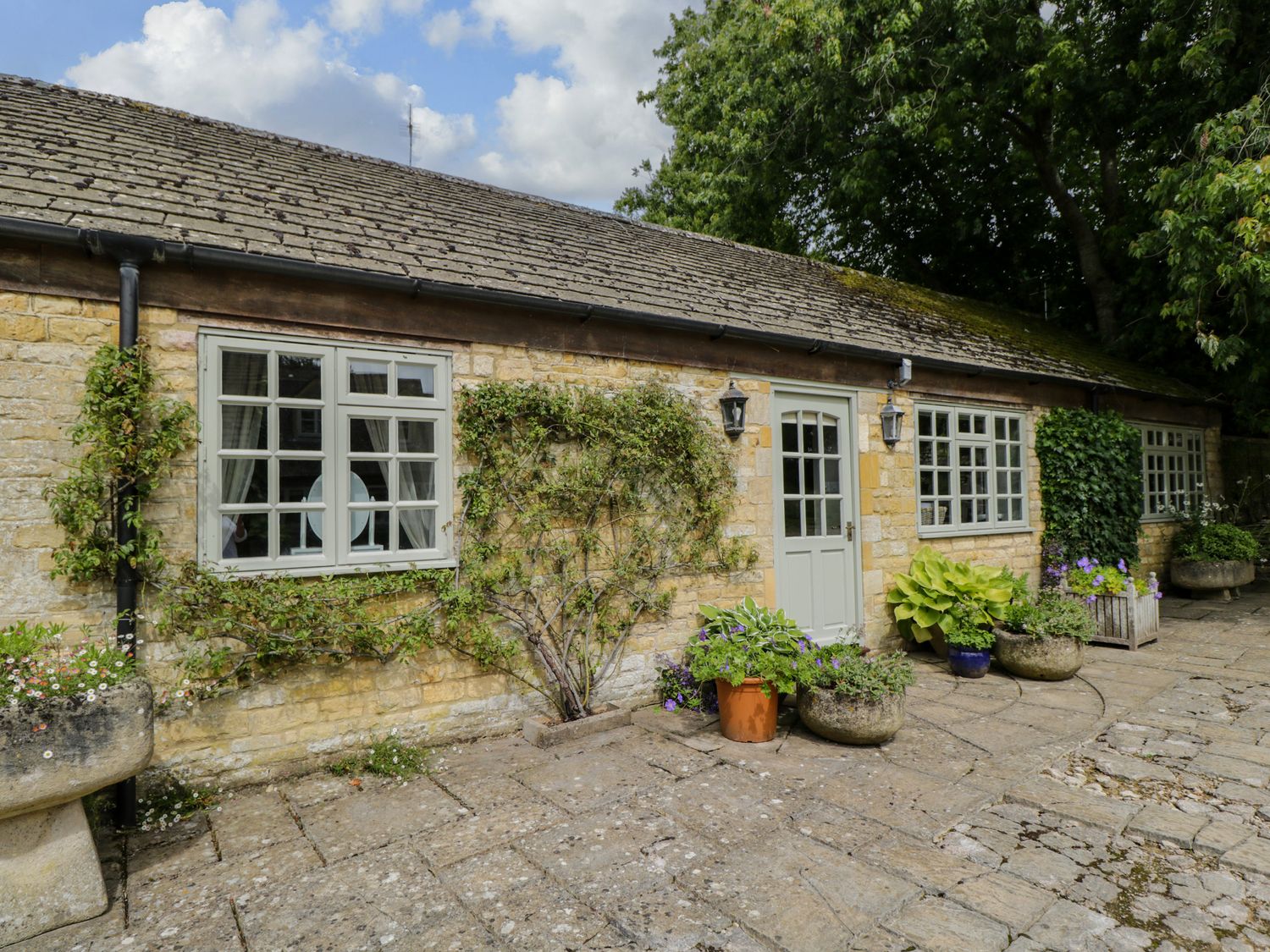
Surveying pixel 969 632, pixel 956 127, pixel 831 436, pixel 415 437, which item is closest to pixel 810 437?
pixel 831 436

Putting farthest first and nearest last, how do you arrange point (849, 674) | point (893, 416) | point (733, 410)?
1. point (893, 416)
2. point (733, 410)
3. point (849, 674)

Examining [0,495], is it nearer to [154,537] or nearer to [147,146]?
[154,537]

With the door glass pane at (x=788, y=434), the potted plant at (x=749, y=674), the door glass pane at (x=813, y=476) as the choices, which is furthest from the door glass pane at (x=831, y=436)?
the potted plant at (x=749, y=674)

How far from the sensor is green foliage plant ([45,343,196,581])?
3766 millimetres

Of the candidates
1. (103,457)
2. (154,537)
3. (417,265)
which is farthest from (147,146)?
(154,537)

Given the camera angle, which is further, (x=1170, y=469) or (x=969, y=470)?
(x=1170, y=469)

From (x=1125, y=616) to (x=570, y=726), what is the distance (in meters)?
6.22

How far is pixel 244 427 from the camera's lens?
4.39 meters

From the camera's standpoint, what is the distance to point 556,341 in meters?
5.53

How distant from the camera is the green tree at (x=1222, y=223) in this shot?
769 cm

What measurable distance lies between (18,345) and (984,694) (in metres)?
7.03

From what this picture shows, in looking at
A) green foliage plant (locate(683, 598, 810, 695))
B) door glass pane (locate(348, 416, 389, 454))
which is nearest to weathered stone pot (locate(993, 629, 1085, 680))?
green foliage plant (locate(683, 598, 810, 695))

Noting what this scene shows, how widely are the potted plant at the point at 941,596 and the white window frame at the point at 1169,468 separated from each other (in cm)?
509

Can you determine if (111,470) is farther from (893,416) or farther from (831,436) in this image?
(893,416)
